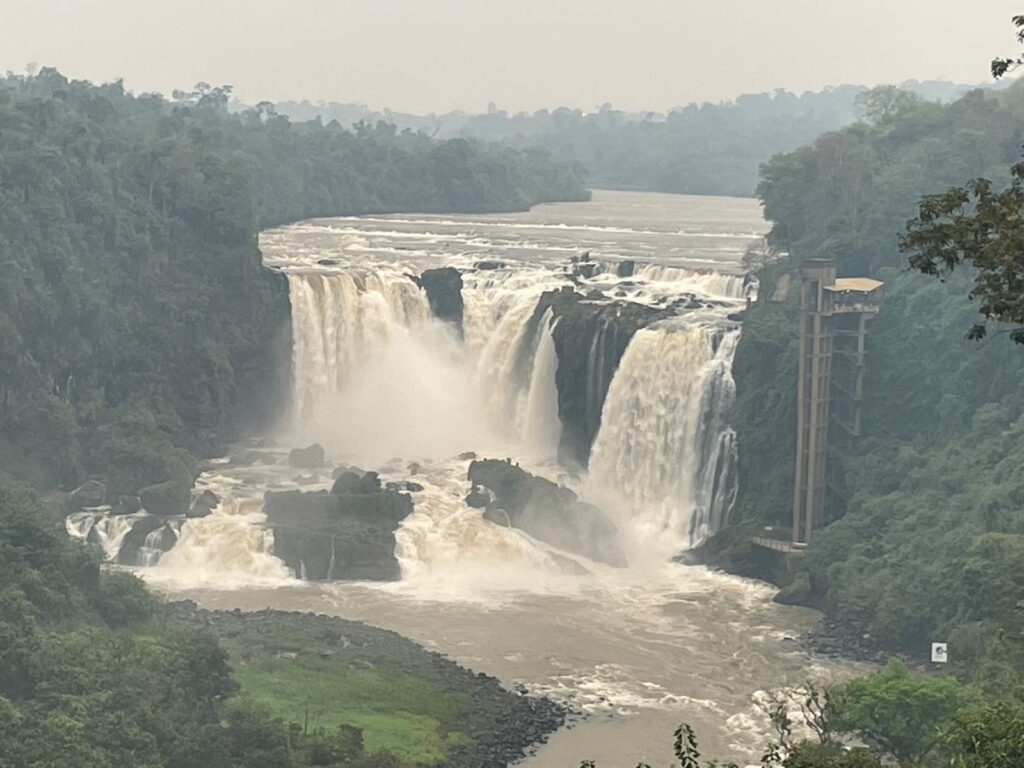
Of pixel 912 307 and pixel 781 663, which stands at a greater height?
pixel 912 307

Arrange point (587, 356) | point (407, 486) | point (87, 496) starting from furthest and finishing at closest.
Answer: point (587, 356) < point (407, 486) < point (87, 496)

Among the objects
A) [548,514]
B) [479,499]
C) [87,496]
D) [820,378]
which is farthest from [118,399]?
[820,378]

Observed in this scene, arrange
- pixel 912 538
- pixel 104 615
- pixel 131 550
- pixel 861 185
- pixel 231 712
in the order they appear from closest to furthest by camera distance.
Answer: pixel 231 712 → pixel 104 615 → pixel 912 538 → pixel 131 550 → pixel 861 185

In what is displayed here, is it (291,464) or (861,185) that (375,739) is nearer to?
(291,464)

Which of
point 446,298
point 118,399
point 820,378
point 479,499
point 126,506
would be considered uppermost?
point 446,298

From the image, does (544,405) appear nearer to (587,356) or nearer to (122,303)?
(587,356)

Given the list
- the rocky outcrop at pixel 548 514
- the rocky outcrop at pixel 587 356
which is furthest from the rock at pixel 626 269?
the rocky outcrop at pixel 548 514

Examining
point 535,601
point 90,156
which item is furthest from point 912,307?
point 90,156
